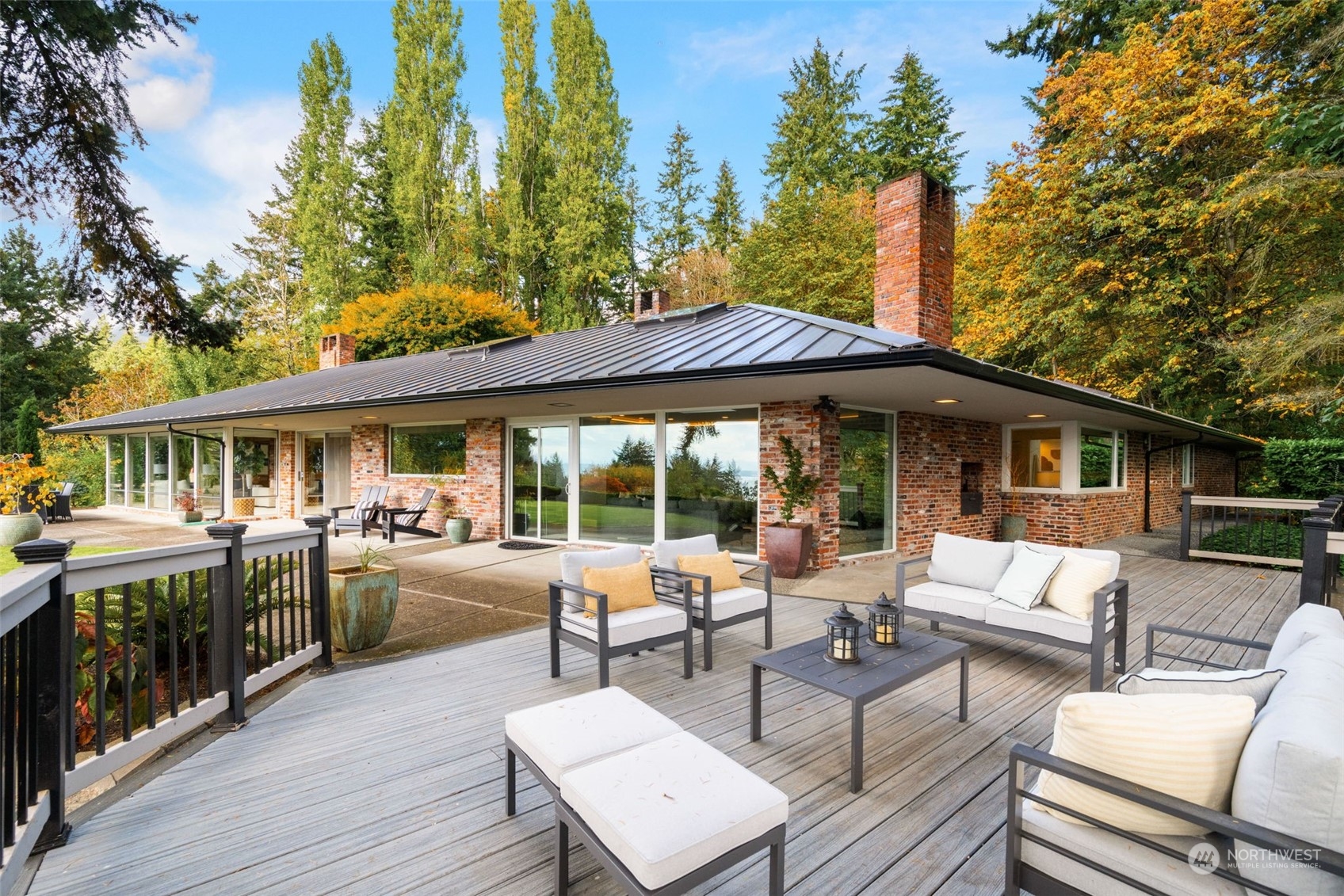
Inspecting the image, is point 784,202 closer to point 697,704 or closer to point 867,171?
point 867,171

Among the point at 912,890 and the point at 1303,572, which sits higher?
the point at 1303,572

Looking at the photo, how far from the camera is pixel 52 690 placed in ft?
6.43

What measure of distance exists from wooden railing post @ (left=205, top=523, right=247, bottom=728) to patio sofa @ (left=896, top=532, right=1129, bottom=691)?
4.02 meters

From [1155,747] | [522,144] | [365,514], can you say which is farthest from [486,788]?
[522,144]

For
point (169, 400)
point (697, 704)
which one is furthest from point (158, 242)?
point (169, 400)

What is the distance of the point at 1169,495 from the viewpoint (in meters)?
12.7

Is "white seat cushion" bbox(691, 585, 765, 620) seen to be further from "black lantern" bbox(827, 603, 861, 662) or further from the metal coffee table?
"black lantern" bbox(827, 603, 861, 662)

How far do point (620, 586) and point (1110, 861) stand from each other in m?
2.66

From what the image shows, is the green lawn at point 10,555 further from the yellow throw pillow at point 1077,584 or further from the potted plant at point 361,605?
the yellow throw pillow at point 1077,584

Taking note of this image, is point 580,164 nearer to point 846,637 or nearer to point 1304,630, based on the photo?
point 846,637

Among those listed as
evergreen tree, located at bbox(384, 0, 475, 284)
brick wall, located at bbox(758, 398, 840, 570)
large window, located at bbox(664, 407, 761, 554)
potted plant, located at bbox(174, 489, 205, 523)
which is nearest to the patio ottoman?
brick wall, located at bbox(758, 398, 840, 570)

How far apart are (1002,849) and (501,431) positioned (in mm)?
8894

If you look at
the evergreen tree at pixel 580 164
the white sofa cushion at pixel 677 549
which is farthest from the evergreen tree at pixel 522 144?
the white sofa cushion at pixel 677 549

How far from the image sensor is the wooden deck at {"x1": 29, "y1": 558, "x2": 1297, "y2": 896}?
1.87m
